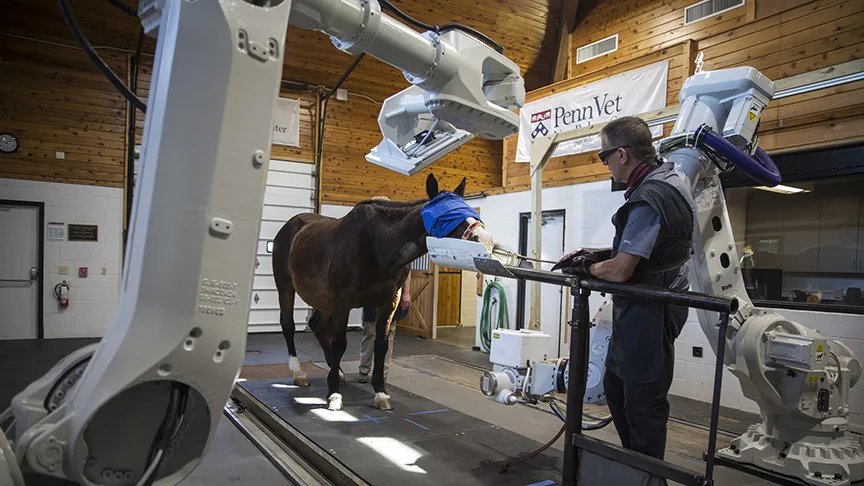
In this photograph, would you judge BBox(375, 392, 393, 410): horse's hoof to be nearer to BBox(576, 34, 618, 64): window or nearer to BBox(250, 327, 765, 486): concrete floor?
BBox(250, 327, 765, 486): concrete floor

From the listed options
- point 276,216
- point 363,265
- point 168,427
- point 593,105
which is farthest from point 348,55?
point 168,427

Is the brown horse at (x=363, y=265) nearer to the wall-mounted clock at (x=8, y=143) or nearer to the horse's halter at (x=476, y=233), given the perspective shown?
the horse's halter at (x=476, y=233)

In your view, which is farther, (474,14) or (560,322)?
(474,14)

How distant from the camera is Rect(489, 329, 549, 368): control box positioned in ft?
9.14

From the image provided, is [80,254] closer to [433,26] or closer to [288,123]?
[288,123]

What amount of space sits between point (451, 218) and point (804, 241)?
415 centimetres

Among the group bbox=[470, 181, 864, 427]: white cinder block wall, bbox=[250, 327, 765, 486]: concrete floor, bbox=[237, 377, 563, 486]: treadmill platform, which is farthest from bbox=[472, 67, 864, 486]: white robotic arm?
bbox=[470, 181, 864, 427]: white cinder block wall

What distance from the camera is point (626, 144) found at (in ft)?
7.34

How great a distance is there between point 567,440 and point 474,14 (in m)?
9.30

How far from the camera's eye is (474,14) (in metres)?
9.74

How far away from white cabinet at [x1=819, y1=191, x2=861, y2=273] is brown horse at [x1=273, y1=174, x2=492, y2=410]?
3798mm

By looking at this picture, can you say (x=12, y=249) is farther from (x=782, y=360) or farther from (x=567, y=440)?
(x=782, y=360)

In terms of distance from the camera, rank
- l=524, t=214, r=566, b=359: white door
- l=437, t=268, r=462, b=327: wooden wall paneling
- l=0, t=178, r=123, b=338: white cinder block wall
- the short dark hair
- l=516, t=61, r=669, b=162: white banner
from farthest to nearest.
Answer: l=437, t=268, r=462, b=327: wooden wall paneling < l=0, t=178, r=123, b=338: white cinder block wall < l=524, t=214, r=566, b=359: white door < l=516, t=61, r=669, b=162: white banner < the short dark hair

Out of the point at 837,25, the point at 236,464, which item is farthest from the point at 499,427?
the point at 837,25
